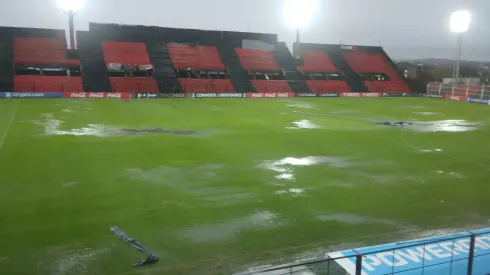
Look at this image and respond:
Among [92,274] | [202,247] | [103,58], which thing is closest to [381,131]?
[202,247]

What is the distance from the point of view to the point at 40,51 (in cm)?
4903

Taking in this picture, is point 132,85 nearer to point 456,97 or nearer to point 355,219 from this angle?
point 456,97

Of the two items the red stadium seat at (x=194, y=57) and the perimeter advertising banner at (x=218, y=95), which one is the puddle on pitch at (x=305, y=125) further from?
the red stadium seat at (x=194, y=57)

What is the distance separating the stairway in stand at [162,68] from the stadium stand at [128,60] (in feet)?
2.13

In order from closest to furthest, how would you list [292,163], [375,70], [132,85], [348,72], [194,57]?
[292,163] < [132,85] < [194,57] < [348,72] < [375,70]

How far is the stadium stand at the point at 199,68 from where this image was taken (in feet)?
168

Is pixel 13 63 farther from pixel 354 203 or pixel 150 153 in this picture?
Result: pixel 354 203

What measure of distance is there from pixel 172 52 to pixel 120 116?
29.6m

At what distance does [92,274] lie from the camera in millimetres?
7227

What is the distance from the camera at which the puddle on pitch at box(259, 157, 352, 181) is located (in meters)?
14.4

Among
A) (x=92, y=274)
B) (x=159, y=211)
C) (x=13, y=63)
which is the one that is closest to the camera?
(x=92, y=274)

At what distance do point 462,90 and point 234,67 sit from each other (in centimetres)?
2913

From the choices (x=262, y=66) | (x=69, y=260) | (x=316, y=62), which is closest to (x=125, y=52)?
(x=262, y=66)

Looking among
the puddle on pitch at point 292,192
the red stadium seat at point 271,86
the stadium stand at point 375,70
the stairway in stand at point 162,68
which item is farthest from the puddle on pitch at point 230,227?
the stadium stand at point 375,70
